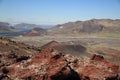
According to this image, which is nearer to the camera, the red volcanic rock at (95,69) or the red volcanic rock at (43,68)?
the red volcanic rock at (43,68)

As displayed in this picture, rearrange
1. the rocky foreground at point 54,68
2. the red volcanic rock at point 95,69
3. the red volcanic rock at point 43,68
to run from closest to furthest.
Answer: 1. the red volcanic rock at point 43,68
2. the rocky foreground at point 54,68
3. the red volcanic rock at point 95,69

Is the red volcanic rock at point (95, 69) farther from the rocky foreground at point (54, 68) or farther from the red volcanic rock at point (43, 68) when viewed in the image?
the red volcanic rock at point (43, 68)

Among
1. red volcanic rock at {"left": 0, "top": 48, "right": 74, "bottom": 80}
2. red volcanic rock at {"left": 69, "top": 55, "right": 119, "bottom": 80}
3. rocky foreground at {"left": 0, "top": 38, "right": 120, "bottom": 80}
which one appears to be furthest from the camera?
red volcanic rock at {"left": 69, "top": 55, "right": 119, "bottom": 80}

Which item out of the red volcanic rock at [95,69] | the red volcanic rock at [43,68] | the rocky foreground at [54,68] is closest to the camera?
the red volcanic rock at [43,68]

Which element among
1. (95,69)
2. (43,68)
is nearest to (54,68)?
(43,68)

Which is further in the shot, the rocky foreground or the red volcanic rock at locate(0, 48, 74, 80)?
the rocky foreground

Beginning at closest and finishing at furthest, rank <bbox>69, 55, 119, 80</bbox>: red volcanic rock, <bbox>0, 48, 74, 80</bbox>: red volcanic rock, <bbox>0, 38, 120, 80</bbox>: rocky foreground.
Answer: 1. <bbox>0, 48, 74, 80</bbox>: red volcanic rock
2. <bbox>0, 38, 120, 80</bbox>: rocky foreground
3. <bbox>69, 55, 119, 80</bbox>: red volcanic rock

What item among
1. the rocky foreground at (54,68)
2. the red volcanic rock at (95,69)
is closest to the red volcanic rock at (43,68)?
the rocky foreground at (54,68)

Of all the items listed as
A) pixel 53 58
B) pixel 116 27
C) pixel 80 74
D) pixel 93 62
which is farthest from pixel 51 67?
pixel 116 27

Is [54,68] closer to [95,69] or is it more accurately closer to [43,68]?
[43,68]

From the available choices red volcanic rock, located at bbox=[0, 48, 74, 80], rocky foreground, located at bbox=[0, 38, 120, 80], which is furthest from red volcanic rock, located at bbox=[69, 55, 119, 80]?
red volcanic rock, located at bbox=[0, 48, 74, 80]

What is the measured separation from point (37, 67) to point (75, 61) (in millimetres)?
4451

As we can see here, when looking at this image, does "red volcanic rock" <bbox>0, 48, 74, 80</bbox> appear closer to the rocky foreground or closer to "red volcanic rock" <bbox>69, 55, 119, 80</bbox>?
the rocky foreground

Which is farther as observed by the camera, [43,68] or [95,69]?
[95,69]
